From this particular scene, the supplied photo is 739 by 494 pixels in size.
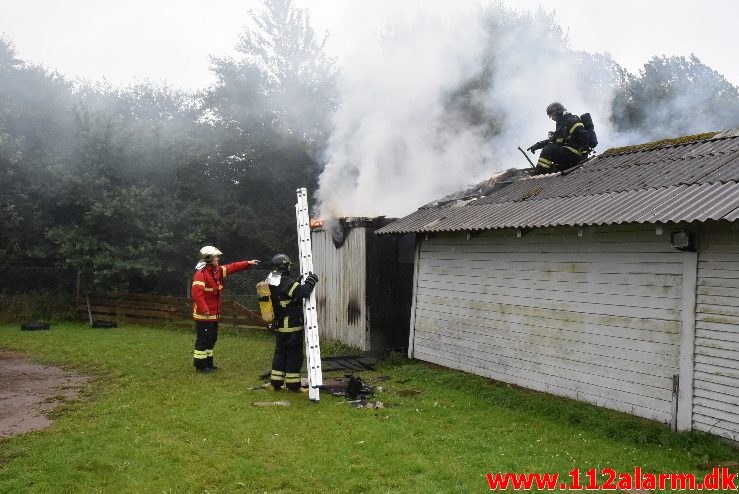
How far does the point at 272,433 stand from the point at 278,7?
23181mm

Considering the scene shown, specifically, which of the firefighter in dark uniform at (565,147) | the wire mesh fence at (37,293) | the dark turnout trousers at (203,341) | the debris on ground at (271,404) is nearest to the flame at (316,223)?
the dark turnout trousers at (203,341)

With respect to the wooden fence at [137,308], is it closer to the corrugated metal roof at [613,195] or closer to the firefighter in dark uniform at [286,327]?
the firefighter in dark uniform at [286,327]

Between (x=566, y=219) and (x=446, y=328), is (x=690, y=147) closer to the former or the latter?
(x=566, y=219)

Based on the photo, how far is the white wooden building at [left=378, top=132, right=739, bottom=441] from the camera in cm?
582

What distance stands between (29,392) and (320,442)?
4.98m

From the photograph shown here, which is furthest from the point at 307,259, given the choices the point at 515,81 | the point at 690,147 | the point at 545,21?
the point at 545,21

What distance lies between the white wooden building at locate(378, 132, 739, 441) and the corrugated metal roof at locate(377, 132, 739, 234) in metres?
0.03

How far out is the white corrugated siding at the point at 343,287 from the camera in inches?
442

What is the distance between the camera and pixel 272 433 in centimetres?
629

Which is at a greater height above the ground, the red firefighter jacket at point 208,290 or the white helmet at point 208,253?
the white helmet at point 208,253

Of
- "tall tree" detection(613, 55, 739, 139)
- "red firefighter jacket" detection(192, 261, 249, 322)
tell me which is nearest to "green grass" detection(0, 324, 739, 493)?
"red firefighter jacket" detection(192, 261, 249, 322)

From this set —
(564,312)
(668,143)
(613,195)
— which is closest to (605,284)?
(564,312)

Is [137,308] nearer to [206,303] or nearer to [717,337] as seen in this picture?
[206,303]

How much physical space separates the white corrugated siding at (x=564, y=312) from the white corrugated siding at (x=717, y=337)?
0.28 metres
